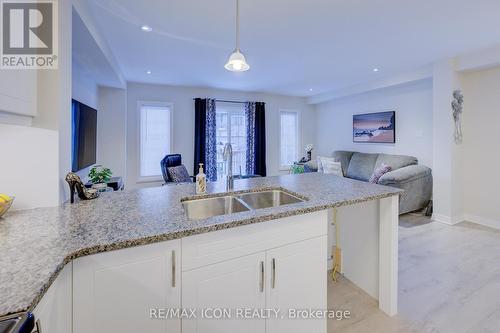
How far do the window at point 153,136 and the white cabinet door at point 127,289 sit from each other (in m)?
4.64

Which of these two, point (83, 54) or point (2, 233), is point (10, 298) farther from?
point (83, 54)

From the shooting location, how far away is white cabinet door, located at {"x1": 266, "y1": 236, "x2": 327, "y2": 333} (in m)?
1.38

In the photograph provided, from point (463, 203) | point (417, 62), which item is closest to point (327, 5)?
point (417, 62)

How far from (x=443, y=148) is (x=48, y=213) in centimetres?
468

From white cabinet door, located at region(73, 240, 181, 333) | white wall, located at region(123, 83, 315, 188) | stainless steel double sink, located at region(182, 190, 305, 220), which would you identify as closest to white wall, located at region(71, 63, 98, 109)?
white wall, located at region(123, 83, 315, 188)

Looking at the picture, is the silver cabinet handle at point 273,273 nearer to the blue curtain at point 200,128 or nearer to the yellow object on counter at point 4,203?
the yellow object on counter at point 4,203

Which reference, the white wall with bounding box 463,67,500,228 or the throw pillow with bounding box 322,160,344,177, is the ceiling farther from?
the throw pillow with bounding box 322,160,344,177

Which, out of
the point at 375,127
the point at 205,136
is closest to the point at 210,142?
the point at 205,136

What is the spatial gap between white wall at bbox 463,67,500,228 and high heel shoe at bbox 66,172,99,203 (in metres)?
4.89

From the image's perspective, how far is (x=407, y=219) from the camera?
3961 millimetres

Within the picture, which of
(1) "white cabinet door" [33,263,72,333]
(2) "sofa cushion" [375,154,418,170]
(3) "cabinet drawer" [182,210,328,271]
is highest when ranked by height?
(2) "sofa cushion" [375,154,418,170]

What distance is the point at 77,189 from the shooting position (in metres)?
1.54

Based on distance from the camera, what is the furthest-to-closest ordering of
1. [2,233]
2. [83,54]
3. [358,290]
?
[83,54] → [358,290] → [2,233]

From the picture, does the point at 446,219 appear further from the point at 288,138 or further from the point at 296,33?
the point at 288,138
